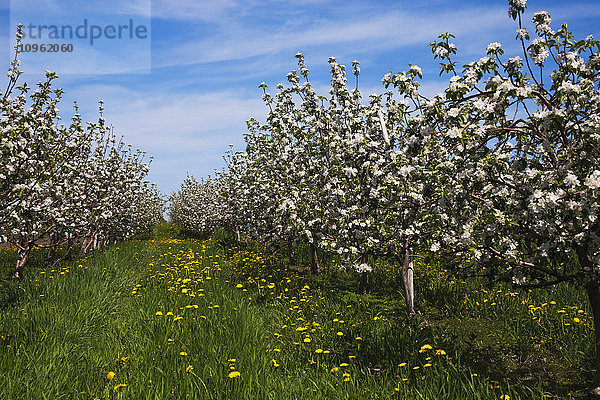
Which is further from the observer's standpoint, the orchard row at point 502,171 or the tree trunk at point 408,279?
the tree trunk at point 408,279

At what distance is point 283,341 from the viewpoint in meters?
6.68

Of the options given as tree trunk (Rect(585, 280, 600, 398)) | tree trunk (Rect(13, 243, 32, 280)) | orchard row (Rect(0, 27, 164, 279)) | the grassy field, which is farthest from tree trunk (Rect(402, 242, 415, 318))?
tree trunk (Rect(13, 243, 32, 280))

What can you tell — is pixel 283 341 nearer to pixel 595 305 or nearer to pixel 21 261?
pixel 595 305

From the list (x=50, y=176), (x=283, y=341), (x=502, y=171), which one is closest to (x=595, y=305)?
(x=502, y=171)

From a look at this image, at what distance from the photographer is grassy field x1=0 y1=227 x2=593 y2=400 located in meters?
4.80

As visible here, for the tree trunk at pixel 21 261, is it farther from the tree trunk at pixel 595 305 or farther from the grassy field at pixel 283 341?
the tree trunk at pixel 595 305

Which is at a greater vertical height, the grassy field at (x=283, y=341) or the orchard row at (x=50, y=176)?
the orchard row at (x=50, y=176)

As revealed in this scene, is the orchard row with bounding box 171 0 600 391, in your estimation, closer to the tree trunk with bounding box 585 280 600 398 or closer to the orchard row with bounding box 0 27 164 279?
the tree trunk with bounding box 585 280 600 398

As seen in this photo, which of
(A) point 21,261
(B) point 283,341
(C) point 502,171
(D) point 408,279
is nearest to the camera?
(C) point 502,171

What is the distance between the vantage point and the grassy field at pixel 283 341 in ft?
15.8

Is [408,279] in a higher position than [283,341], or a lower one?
higher

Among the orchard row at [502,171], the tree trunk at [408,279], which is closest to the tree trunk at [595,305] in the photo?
the orchard row at [502,171]

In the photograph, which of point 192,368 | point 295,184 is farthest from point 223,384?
point 295,184

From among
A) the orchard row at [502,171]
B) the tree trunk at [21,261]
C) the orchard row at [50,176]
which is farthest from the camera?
the tree trunk at [21,261]
